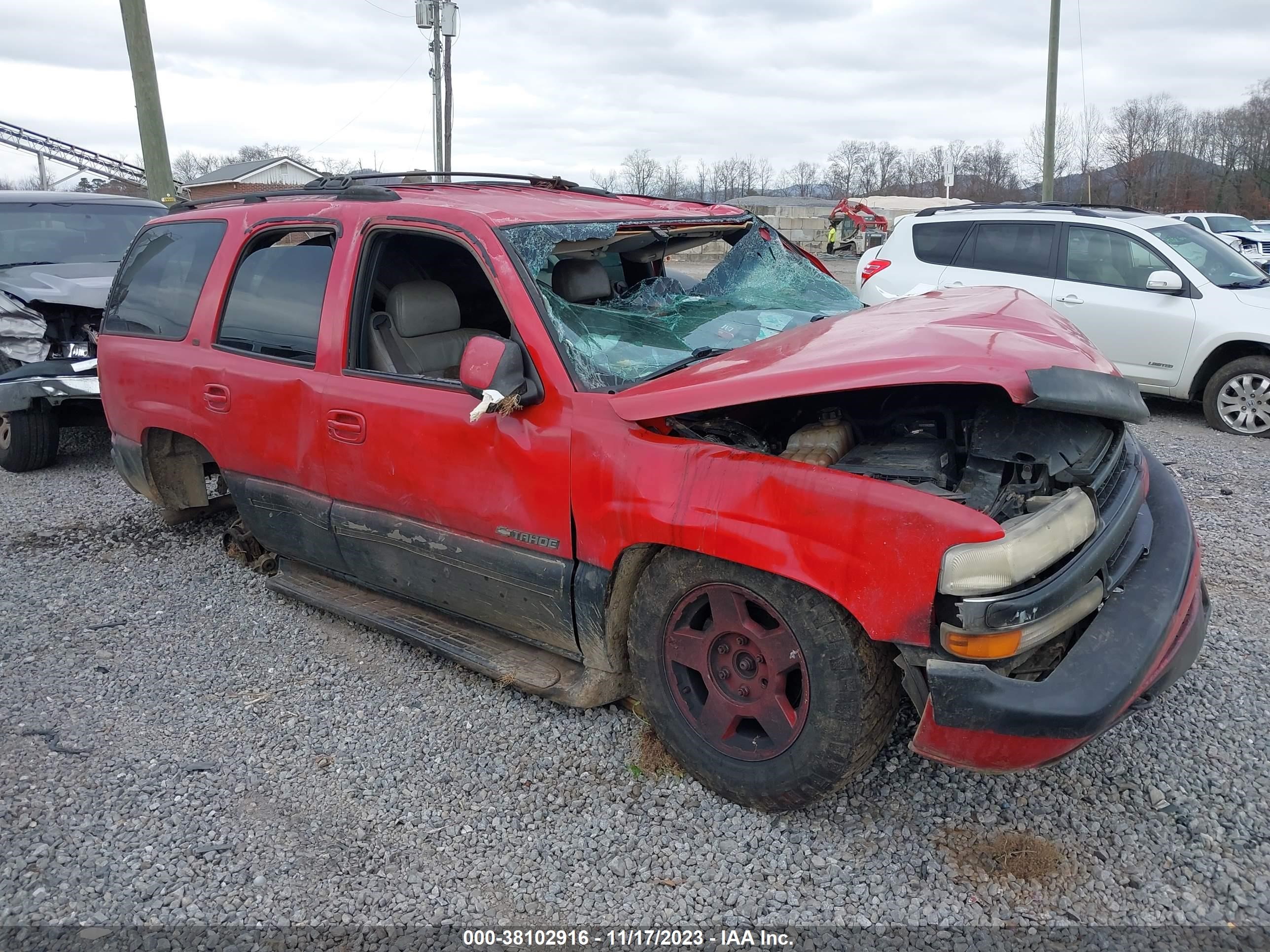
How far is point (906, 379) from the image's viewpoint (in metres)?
2.26

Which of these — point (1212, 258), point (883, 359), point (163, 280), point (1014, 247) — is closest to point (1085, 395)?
point (883, 359)

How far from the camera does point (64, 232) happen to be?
7.53 metres

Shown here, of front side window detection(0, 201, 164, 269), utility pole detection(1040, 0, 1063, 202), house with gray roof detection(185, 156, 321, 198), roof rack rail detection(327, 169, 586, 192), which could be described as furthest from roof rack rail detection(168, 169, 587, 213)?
house with gray roof detection(185, 156, 321, 198)

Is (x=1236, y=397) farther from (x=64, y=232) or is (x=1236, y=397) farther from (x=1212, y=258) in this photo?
(x=64, y=232)

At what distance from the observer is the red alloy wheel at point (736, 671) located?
2.53 m

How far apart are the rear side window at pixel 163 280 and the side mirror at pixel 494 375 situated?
6.48 feet

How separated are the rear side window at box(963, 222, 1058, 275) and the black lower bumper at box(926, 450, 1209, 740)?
597 centimetres

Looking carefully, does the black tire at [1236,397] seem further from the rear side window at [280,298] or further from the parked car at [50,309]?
the parked car at [50,309]

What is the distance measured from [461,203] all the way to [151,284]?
6.68ft

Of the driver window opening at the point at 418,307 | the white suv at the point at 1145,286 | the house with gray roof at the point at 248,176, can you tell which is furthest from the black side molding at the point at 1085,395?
the house with gray roof at the point at 248,176

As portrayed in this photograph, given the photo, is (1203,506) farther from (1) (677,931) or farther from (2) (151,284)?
(2) (151,284)

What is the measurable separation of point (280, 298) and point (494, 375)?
150cm

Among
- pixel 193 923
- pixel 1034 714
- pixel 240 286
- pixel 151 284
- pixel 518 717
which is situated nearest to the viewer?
pixel 1034 714

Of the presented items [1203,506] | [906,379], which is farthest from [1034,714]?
[1203,506]
